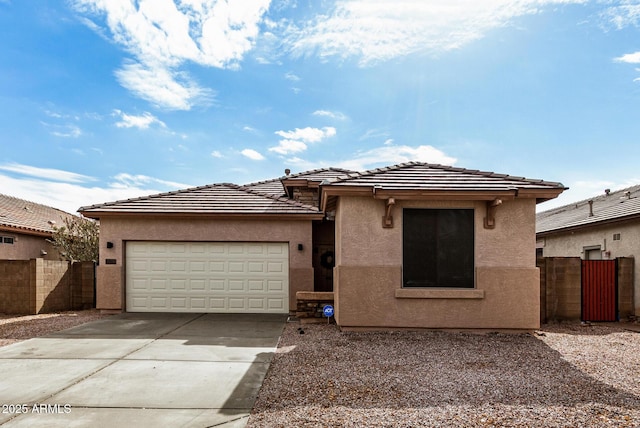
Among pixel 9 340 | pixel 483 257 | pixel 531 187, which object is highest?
pixel 531 187

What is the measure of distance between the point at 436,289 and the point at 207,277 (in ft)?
22.0

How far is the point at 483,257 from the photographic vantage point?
868 cm

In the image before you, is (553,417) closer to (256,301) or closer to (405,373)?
(405,373)

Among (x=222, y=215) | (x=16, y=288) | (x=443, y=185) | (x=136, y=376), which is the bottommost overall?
(x=136, y=376)

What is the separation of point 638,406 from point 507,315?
4.05 meters

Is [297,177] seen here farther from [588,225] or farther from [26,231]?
[26,231]

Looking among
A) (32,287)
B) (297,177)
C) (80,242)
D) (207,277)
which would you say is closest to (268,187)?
(297,177)

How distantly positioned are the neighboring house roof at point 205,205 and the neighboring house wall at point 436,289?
3101 mm

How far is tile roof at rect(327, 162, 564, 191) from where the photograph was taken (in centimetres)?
856

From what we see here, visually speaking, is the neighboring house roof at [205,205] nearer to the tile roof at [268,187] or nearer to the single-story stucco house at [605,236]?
the tile roof at [268,187]

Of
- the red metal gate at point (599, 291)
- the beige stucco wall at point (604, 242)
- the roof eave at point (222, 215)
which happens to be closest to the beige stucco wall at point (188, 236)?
the roof eave at point (222, 215)

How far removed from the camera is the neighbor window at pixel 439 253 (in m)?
8.66

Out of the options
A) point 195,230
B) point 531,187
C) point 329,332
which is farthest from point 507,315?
point 195,230

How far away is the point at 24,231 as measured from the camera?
51.5 ft
